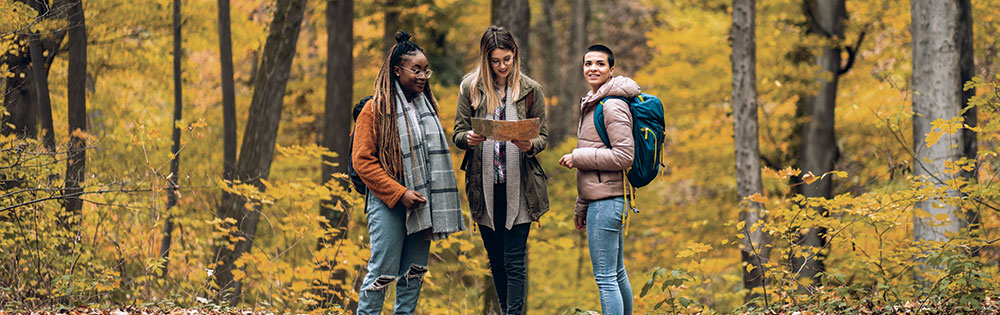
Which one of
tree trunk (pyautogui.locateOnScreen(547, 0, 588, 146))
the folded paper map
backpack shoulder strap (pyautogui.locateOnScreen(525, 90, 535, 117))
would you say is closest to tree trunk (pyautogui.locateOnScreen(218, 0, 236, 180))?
backpack shoulder strap (pyautogui.locateOnScreen(525, 90, 535, 117))

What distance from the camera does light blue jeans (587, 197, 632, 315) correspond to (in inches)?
172

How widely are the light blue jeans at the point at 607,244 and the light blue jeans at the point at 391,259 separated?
874 millimetres

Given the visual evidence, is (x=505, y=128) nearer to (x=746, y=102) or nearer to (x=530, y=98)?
(x=530, y=98)

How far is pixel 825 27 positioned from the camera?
12578 mm

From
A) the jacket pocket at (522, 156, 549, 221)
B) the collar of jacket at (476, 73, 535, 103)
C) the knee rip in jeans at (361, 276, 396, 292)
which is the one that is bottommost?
the knee rip in jeans at (361, 276, 396, 292)

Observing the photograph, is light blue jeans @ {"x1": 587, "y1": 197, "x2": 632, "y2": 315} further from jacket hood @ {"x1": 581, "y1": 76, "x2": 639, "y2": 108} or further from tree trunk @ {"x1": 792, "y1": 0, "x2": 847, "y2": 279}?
tree trunk @ {"x1": 792, "y1": 0, "x2": 847, "y2": 279}

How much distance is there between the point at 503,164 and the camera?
455 cm

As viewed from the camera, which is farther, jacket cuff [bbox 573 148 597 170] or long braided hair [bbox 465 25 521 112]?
long braided hair [bbox 465 25 521 112]

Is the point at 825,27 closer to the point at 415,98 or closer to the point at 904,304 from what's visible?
the point at 904,304

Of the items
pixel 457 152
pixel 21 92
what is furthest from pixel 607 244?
pixel 457 152

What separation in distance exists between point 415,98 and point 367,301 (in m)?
1.08

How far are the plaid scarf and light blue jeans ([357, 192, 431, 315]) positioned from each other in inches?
3.0

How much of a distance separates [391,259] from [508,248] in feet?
2.17

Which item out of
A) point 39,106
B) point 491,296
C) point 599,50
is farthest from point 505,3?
point 599,50
